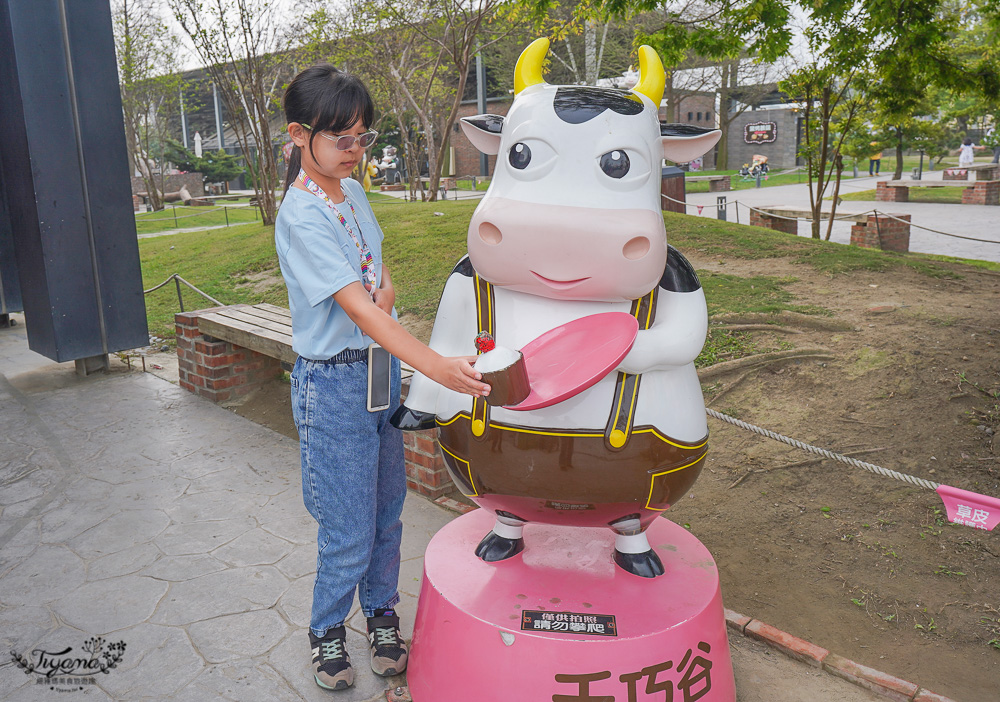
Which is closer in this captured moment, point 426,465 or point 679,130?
point 679,130

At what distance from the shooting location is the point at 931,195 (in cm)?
2081

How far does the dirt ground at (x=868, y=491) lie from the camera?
316cm

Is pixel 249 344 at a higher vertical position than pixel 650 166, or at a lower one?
lower

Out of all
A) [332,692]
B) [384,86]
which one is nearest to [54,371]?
[332,692]

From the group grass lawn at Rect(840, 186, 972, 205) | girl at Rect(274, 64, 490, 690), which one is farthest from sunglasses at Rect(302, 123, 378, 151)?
grass lawn at Rect(840, 186, 972, 205)

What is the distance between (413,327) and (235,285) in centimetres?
376

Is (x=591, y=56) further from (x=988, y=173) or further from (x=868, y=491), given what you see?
(x=868, y=491)

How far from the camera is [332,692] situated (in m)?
2.55

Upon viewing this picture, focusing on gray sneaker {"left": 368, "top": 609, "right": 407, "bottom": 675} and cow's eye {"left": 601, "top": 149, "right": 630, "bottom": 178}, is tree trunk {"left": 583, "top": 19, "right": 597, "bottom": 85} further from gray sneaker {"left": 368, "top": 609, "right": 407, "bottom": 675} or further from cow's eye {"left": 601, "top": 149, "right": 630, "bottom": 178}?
gray sneaker {"left": 368, "top": 609, "right": 407, "bottom": 675}

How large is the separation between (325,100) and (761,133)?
119 ft

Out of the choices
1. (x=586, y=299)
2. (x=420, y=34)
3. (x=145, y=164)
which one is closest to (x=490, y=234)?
(x=586, y=299)

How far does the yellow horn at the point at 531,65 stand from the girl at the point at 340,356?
1.54 feet

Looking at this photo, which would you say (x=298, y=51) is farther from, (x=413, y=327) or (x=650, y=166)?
(x=650, y=166)

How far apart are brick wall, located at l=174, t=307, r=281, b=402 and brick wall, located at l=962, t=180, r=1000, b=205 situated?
18497 mm
